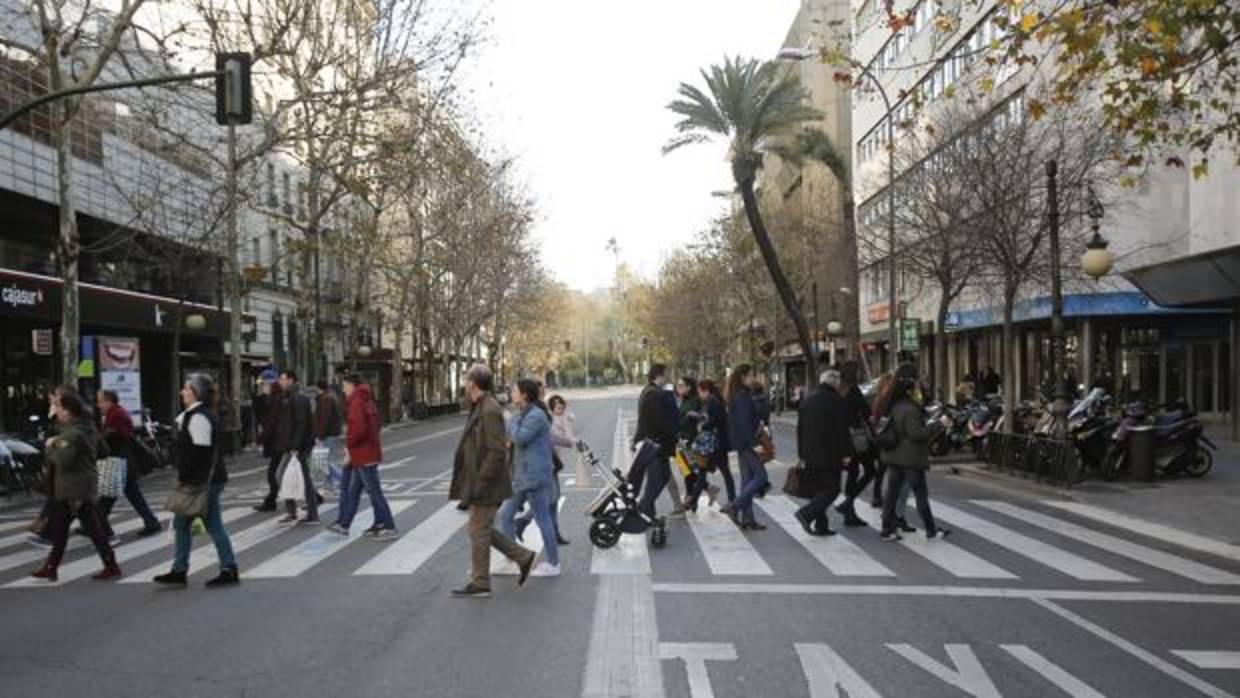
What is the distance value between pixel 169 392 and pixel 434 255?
14.4 meters

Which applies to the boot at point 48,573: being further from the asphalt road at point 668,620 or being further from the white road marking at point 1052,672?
the white road marking at point 1052,672

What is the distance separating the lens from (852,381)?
1253 centimetres

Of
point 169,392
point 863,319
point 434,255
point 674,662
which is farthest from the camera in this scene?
point 863,319

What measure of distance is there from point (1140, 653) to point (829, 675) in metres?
2.05

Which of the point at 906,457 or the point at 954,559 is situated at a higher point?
the point at 906,457

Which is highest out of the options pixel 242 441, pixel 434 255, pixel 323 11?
pixel 323 11

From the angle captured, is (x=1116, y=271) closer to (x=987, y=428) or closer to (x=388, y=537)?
(x=987, y=428)

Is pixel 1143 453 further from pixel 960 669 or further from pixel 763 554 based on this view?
pixel 960 669

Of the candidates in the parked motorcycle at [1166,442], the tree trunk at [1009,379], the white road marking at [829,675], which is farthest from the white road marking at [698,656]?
the tree trunk at [1009,379]

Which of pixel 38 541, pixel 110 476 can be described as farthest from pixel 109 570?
pixel 38 541

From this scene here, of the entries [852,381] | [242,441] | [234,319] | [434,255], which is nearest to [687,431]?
[852,381]

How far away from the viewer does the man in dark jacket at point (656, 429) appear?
11.5 metres

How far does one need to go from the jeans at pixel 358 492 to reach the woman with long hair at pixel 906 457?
5.18 m

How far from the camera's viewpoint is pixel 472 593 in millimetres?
8641
